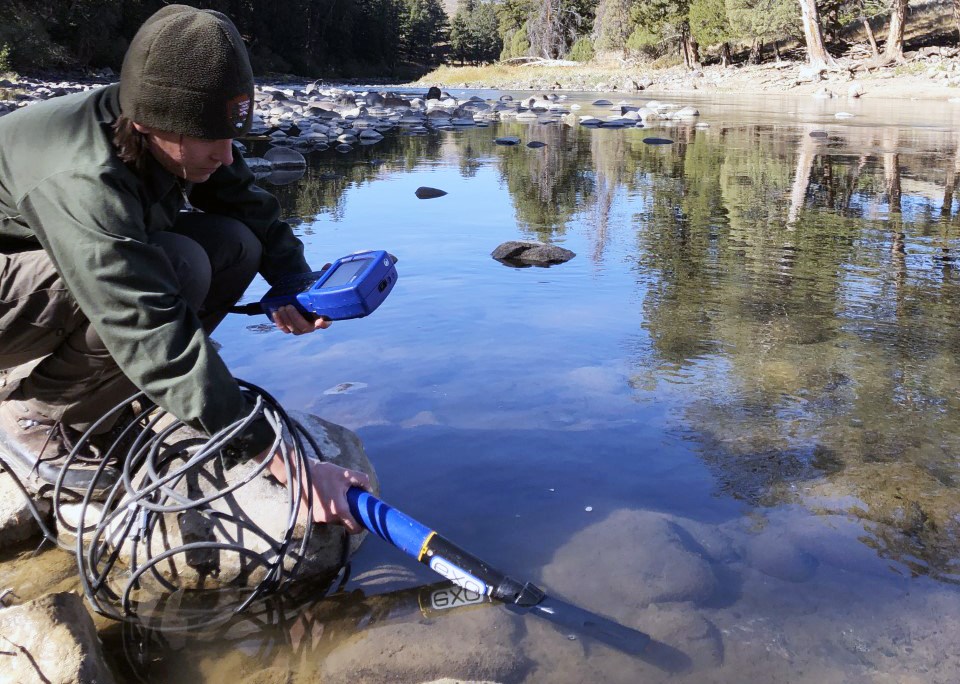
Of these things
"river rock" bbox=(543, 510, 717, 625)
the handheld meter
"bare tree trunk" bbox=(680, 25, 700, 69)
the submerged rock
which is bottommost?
"river rock" bbox=(543, 510, 717, 625)

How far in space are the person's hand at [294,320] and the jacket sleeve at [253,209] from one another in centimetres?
36

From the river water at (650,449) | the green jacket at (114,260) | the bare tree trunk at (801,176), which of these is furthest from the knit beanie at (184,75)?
the bare tree trunk at (801,176)

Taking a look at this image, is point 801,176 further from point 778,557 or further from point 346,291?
point 346,291

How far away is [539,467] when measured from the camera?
3023 millimetres

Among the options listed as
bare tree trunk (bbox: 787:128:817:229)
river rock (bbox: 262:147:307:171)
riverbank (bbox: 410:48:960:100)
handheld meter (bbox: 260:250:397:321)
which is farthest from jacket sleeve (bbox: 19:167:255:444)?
riverbank (bbox: 410:48:960:100)

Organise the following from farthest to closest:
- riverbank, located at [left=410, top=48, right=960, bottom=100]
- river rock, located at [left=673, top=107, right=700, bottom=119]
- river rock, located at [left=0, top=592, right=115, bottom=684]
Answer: riverbank, located at [left=410, top=48, right=960, bottom=100], river rock, located at [left=673, top=107, right=700, bottom=119], river rock, located at [left=0, top=592, right=115, bottom=684]

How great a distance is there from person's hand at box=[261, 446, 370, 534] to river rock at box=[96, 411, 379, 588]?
0.16 m

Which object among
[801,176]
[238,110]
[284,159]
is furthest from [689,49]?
[238,110]

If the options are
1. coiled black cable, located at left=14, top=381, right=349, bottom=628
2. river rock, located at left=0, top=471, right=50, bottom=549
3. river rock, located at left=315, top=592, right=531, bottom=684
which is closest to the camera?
river rock, located at left=315, top=592, right=531, bottom=684

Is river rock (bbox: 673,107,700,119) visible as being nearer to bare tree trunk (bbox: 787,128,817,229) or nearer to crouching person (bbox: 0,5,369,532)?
bare tree trunk (bbox: 787,128,817,229)

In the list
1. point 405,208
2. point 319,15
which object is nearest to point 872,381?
point 405,208

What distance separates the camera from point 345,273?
2504mm

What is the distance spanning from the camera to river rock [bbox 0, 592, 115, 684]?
6.06ft

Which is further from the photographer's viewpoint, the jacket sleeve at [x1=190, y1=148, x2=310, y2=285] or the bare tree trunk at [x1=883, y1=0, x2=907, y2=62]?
the bare tree trunk at [x1=883, y1=0, x2=907, y2=62]
